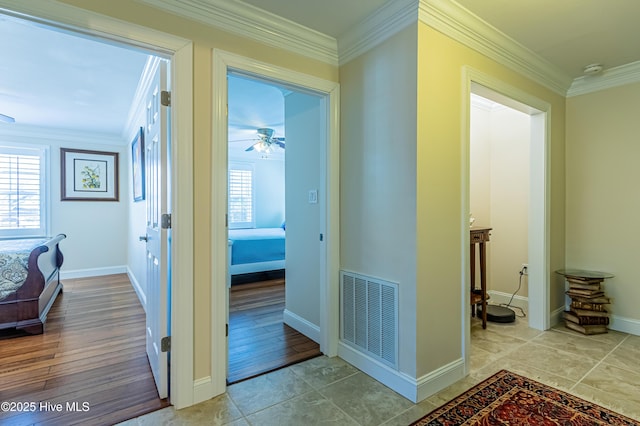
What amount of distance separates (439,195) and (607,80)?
248 centimetres

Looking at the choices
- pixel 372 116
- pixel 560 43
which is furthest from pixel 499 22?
pixel 372 116

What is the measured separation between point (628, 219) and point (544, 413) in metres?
2.26

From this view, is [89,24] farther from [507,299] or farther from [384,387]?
[507,299]

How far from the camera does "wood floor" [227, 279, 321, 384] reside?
236 cm

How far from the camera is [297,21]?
7.01 feet

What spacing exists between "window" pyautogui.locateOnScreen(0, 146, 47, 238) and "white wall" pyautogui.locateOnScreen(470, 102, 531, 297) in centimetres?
617

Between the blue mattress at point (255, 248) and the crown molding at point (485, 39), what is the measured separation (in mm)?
3768

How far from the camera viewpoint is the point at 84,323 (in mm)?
3234

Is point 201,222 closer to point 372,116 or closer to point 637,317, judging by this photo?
point 372,116

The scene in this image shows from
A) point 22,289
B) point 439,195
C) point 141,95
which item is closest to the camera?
point 439,195

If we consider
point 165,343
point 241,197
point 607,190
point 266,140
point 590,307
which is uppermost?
point 266,140

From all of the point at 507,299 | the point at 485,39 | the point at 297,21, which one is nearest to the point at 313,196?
the point at 297,21

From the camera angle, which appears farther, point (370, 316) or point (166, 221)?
point (370, 316)

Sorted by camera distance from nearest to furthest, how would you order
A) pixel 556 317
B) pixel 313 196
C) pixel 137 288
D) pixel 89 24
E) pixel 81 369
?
pixel 89 24
pixel 81 369
pixel 313 196
pixel 556 317
pixel 137 288
